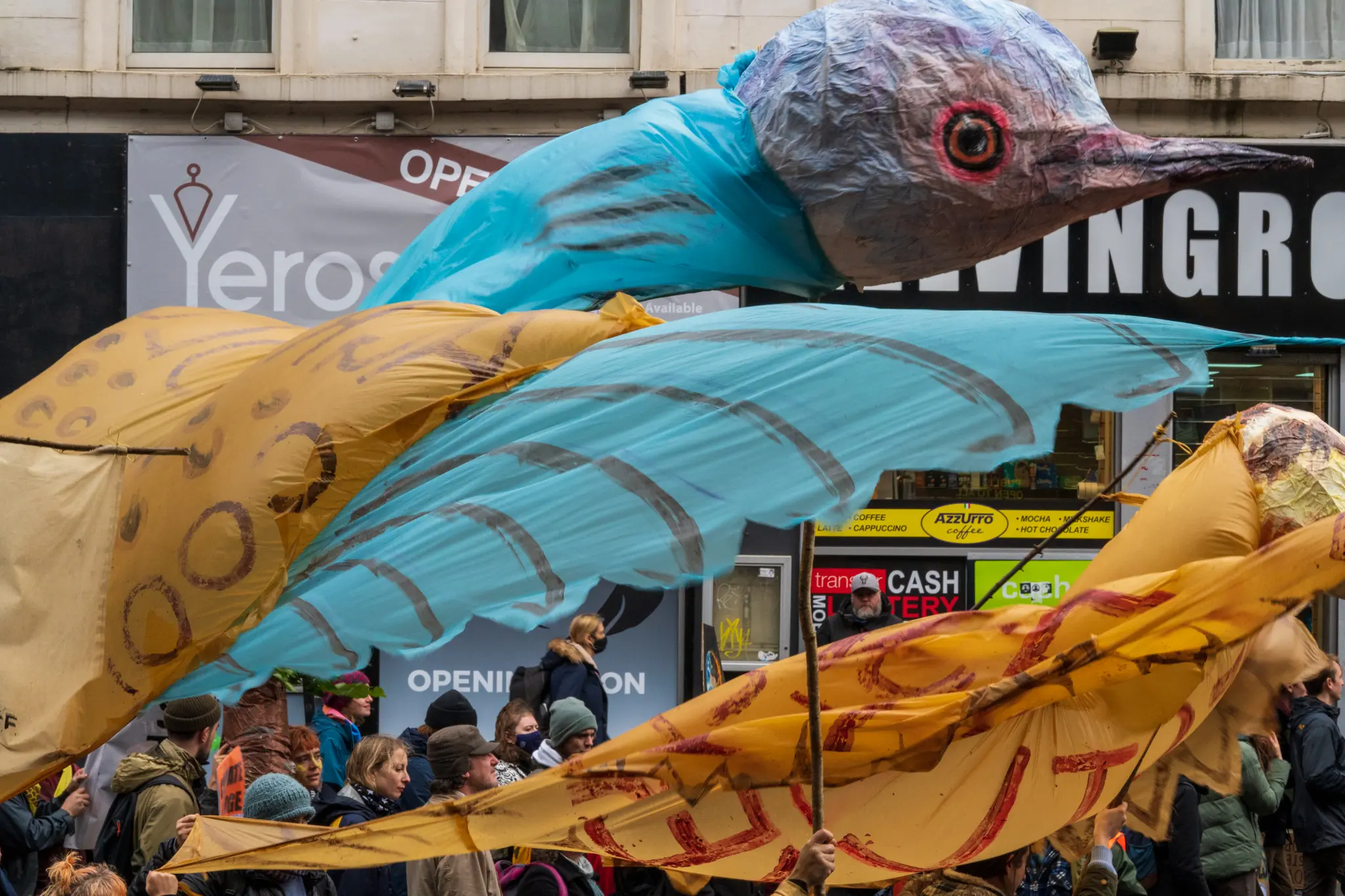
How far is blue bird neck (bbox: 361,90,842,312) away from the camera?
481 centimetres

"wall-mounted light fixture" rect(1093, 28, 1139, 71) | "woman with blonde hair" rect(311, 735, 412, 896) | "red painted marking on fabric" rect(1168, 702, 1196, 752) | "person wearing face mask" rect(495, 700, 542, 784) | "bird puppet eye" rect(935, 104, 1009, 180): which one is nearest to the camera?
"bird puppet eye" rect(935, 104, 1009, 180)

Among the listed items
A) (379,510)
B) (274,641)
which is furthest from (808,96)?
(274,641)

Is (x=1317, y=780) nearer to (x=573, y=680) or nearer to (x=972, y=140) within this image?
(x=573, y=680)

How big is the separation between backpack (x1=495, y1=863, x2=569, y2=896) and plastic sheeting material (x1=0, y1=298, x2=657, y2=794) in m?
2.35

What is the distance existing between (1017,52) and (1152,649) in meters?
1.62

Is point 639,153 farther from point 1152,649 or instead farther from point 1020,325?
point 1152,649

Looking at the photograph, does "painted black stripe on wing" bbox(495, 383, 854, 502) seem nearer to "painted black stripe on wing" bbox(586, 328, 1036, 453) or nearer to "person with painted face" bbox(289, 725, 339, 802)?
"painted black stripe on wing" bbox(586, 328, 1036, 453)

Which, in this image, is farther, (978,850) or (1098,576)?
(1098,576)

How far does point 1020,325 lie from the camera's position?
3.70 m

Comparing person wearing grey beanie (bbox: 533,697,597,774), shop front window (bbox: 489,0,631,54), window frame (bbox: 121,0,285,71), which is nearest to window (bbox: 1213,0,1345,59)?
shop front window (bbox: 489,0,631,54)

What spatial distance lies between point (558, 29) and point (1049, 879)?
7.90 metres

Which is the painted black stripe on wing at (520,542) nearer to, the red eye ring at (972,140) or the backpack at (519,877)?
the red eye ring at (972,140)

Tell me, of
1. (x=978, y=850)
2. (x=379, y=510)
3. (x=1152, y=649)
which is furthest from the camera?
(x=978, y=850)

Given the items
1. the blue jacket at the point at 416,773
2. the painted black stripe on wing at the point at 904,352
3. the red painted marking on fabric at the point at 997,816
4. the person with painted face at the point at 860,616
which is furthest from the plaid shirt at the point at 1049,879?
the person with painted face at the point at 860,616
